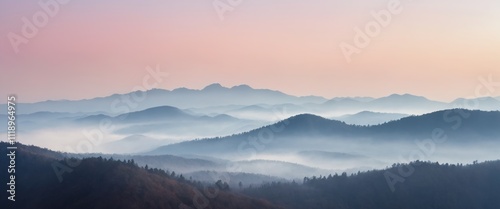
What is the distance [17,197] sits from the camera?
113562 mm

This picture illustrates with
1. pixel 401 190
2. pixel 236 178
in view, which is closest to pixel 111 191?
pixel 401 190

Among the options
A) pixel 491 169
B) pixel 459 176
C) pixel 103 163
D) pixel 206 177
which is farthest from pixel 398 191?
pixel 103 163

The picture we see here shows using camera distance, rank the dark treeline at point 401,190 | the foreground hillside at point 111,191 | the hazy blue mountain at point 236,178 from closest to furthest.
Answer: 1. the foreground hillside at point 111,191
2. the dark treeline at point 401,190
3. the hazy blue mountain at point 236,178

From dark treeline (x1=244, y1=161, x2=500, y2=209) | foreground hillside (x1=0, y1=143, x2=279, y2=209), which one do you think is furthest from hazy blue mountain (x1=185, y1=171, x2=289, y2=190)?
foreground hillside (x1=0, y1=143, x2=279, y2=209)

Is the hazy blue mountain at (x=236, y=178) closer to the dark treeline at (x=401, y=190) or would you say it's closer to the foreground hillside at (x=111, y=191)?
the dark treeline at (x=401, y=190)

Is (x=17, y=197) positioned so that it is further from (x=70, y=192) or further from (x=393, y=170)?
(x=393, y=170)

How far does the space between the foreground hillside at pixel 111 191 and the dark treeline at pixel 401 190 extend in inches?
1077

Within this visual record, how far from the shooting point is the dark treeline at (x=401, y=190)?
13888 centimetres

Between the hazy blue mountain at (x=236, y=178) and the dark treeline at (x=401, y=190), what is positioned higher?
the hazy blue mountain at (x=236, y=178)

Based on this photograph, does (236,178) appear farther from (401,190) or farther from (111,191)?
(111,191)

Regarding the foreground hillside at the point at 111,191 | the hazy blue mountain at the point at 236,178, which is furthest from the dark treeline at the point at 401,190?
the foreground hillside at the point at 111,191

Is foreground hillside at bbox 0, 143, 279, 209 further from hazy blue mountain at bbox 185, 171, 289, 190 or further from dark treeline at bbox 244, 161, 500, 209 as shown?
hazy blue mountain at bbox 185, 171, 289, 190

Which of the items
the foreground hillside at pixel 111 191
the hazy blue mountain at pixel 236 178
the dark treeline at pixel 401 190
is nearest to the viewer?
the foreground hillside at pixel 111 191

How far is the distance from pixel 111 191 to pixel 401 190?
8041 cm
